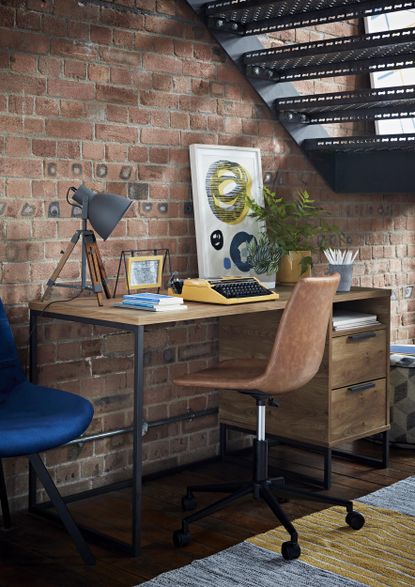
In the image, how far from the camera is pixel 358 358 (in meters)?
4.02

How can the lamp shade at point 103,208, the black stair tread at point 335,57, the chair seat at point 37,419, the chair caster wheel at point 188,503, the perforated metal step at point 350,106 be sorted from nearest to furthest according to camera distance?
the chair seat at point 37,419
the lamp shade at point 103,208
the chair caster wheel at point 188,503
the black stair tread at point 335,57
the perforated metal step at point 350,106

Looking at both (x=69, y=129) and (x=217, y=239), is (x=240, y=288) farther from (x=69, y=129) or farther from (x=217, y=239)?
(x=69, y=129)

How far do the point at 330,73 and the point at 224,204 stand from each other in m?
0.82

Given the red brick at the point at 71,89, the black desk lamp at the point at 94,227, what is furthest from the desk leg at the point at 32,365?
the red brick at the point at 71,89

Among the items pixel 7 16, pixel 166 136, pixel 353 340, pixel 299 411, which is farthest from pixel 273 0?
pixel 299 411

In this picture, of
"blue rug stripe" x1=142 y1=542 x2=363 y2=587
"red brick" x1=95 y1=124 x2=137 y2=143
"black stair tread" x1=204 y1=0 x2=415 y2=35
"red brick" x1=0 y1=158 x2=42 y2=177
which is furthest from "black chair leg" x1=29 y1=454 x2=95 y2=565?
"black stair tread" x1=204 y1=0 x2=415 y2=35

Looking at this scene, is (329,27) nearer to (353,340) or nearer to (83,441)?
(353,340)

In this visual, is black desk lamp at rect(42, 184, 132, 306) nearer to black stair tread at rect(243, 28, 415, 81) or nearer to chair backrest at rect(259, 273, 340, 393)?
chair backrest at rect(259, 273, 340, 393)

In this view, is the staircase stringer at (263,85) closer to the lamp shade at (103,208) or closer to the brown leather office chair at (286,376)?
the lamp shade at (103,208)

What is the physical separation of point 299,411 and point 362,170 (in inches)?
60.3

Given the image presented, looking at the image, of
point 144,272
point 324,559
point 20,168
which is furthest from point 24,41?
point 324,559

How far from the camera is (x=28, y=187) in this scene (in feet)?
11.4

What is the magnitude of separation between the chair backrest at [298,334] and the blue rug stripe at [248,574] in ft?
2.00

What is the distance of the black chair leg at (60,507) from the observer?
292 cm
